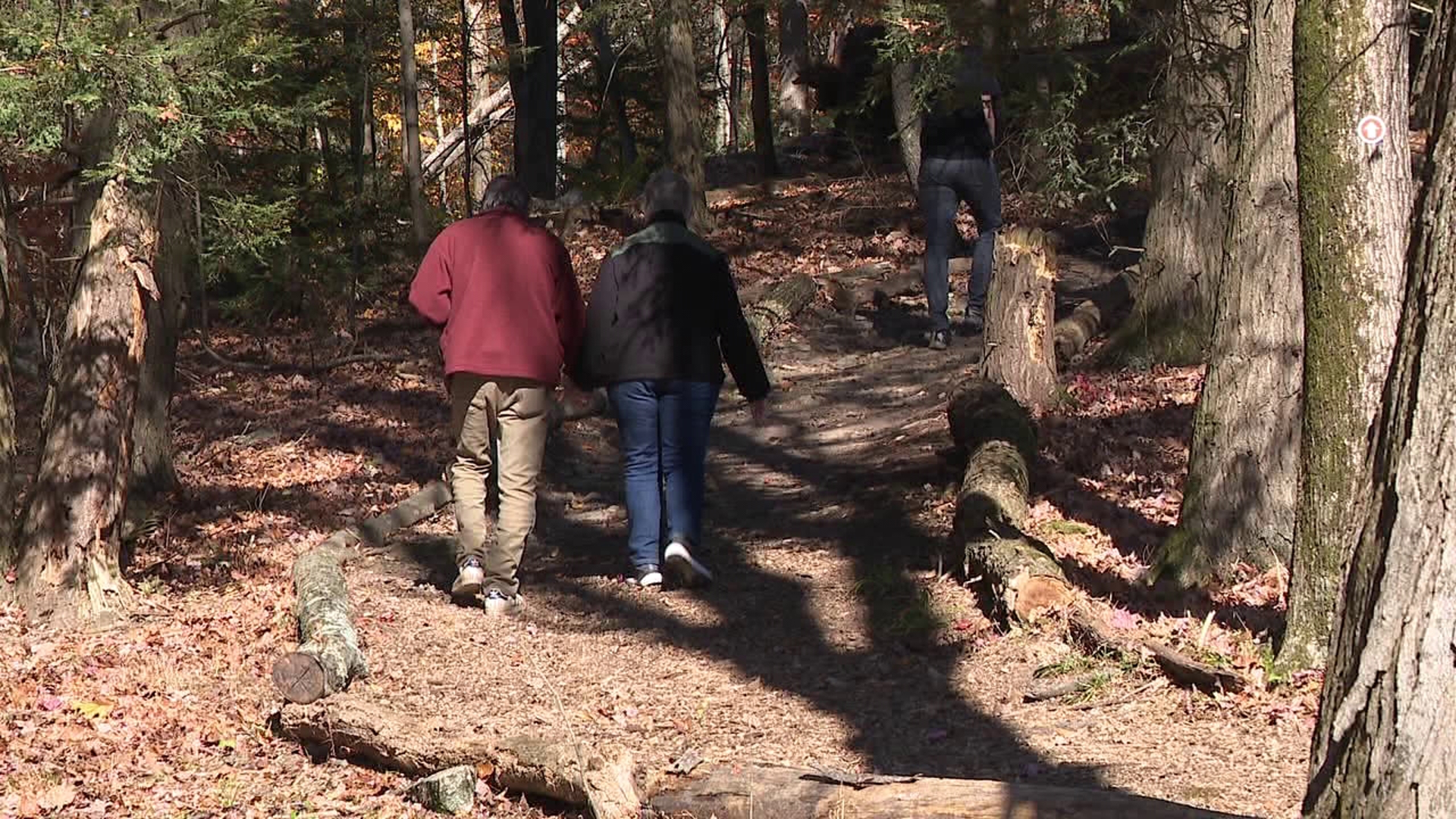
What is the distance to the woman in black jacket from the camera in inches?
350

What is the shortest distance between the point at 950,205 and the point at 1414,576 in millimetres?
11612

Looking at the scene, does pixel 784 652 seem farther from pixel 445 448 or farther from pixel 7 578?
pixel 445 448

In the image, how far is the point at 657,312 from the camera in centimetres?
889

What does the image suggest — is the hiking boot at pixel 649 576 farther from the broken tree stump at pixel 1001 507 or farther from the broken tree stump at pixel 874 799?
the broken tree stump at pixel 874 799

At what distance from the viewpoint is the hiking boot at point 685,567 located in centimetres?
908

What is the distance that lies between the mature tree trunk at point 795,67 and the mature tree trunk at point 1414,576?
27.6 meters

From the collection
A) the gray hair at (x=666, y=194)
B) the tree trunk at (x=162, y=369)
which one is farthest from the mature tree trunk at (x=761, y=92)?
the gray hair at (x=666, y=194)

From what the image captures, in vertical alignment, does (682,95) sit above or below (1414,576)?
above

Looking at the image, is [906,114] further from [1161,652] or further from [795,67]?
[1161,652]

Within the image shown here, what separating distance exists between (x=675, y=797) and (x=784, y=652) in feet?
9.16

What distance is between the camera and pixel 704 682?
296 inches

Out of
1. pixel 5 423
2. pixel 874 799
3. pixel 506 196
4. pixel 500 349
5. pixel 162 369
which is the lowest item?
pixel 874 799

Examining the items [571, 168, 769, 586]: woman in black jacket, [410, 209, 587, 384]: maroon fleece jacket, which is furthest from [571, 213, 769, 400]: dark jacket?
[410, 209, 587, 384]: maroon fleece jacket

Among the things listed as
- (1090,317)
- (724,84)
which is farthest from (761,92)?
(1090,317)
